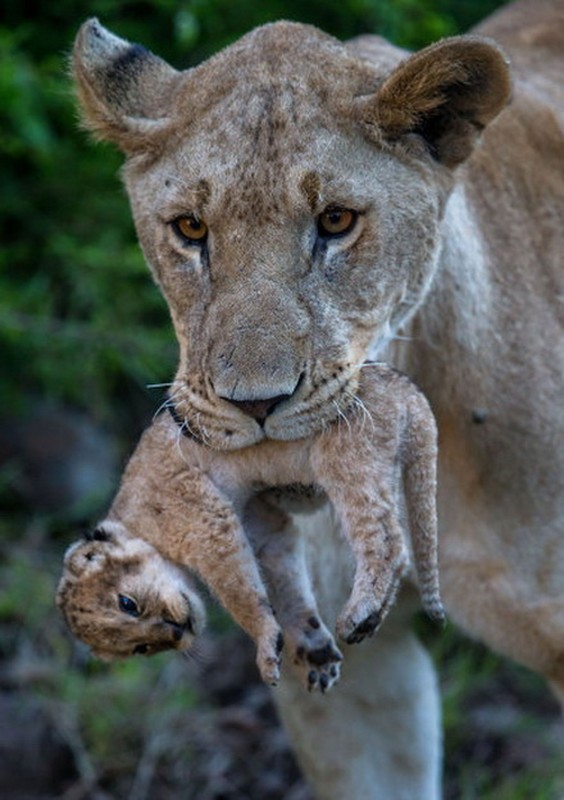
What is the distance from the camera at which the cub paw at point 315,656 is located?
2424 millimetres

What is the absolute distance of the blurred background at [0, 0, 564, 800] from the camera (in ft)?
14.1

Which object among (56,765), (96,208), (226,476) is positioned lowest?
(56,765)

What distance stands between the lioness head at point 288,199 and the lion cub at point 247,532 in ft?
0.17

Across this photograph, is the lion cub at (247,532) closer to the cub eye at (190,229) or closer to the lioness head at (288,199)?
the lioness head at (288,199)

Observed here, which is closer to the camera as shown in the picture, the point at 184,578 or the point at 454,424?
the point at 184,578

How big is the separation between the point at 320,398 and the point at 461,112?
2.08 ft

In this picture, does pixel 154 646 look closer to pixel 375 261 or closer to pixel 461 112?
pixel 375 261

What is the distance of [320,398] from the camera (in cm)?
240

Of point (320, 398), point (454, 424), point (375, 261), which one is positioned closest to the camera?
point (320, 398)

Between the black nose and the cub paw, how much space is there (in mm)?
339

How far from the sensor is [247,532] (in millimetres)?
2531

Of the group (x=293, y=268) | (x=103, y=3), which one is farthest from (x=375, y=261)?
(x=103, y=3)

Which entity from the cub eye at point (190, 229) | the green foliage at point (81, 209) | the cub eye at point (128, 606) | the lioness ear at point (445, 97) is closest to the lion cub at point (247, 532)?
the cub eye at point (128, 606)

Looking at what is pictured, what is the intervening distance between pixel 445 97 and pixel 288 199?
37 cm
